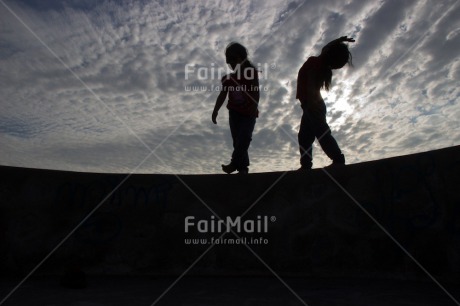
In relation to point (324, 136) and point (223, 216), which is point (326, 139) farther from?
point (223, 216)

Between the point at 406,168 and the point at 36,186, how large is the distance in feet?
13.9

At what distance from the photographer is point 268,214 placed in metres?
4.41

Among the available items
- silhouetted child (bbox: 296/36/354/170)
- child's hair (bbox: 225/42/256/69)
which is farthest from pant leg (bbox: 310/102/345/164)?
child's hair (bbox: 225/42/256/69)

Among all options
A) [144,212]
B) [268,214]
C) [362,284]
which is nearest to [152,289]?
[144,212]

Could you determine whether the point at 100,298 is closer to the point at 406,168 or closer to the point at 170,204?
the point at 170,204

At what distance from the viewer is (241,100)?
4934mm

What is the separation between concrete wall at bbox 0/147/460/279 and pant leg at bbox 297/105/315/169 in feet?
1.29

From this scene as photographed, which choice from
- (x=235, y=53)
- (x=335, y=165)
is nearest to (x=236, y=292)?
(x=335, y=165)

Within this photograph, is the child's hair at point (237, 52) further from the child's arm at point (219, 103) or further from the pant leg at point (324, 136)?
the pant leg at point (324, 136)

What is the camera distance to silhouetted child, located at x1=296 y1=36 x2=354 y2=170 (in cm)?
444

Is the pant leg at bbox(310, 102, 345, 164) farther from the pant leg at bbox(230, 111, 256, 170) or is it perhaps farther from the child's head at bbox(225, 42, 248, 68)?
the child's head at bbox(225, 42, 248, 68)

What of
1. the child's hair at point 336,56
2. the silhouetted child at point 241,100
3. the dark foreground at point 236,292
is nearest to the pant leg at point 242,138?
the silhouetted child at point 241,100

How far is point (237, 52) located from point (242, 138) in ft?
3.74

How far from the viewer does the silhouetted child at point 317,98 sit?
4.44m
